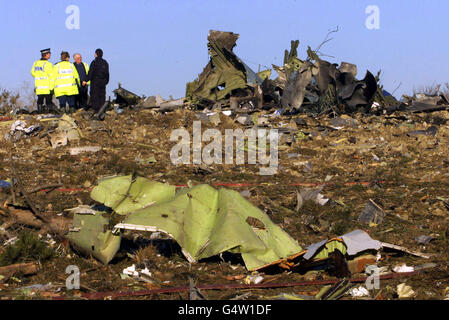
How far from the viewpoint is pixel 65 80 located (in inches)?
513

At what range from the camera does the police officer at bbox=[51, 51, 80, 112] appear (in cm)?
1289

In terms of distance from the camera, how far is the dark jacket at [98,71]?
41.9ft

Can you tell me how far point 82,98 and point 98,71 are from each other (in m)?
1.20

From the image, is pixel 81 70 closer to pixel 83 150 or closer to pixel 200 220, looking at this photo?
pixel 83 150

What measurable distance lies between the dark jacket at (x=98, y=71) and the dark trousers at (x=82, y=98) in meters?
0.65

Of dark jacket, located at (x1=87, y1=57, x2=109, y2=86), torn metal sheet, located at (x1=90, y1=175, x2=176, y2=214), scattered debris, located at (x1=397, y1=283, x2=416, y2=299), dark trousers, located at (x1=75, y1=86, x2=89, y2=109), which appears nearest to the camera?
scattered debris, located at (x1=397, y1=283, x2=416, y2=299)

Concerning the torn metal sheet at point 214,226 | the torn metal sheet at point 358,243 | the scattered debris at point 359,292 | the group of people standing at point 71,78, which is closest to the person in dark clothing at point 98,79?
the group of people standing at point 71,78

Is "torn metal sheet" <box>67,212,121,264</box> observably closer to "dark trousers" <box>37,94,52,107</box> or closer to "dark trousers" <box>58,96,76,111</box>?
"dark trousers" <box>58,96,76,111</box>

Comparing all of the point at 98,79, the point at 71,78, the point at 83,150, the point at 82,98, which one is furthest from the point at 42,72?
the point at 83,150

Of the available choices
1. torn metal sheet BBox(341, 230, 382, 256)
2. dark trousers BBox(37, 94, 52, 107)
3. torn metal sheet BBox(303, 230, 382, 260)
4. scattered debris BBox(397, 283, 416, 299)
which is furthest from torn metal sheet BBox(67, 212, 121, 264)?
dark trousers BBox(37, 94, 52, 107)

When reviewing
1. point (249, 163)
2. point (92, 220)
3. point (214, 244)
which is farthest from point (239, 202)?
point (249, 163)

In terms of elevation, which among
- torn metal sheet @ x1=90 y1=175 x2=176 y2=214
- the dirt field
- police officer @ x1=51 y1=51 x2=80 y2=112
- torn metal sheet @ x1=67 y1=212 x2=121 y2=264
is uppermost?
police officer @ x1=51 y1=51 x2=80 y2=112

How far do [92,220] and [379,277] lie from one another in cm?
262
